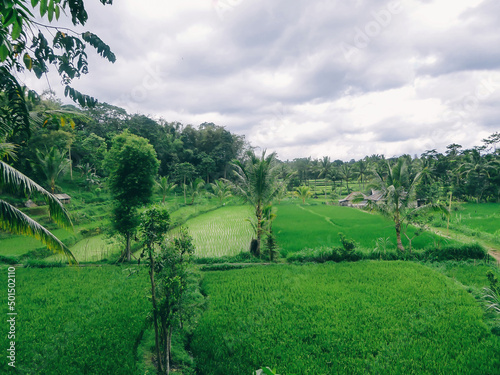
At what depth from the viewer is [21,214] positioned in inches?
143

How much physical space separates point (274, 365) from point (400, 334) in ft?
8.90

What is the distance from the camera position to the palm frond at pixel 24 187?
11.1 ft

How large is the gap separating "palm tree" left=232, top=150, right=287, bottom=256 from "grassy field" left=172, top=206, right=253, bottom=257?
1.79 m

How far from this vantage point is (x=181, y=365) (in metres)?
4.55

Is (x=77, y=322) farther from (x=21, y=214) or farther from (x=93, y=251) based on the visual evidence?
(x=93, y=251)

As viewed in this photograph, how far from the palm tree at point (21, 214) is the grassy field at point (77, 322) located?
104cm

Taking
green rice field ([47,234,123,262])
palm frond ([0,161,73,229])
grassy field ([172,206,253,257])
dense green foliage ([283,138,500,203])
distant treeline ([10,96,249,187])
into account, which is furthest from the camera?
dense green foliage ([283,138,500,203])

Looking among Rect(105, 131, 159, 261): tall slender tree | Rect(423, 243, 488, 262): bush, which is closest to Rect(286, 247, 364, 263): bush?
Rect(423, 243, 488, 262): bush

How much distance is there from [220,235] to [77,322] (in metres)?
9.38

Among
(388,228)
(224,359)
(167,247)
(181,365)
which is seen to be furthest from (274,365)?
(388,228)

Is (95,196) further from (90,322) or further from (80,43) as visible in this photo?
(80,43)

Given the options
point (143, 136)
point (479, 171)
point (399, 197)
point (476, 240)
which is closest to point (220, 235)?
point (399, 197)

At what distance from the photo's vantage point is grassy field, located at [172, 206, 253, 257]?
1211 cm

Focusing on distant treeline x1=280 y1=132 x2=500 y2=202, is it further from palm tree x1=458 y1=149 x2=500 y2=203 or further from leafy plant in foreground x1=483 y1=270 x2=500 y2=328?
leafy plant in foreground x1=483 y1=270 x2=500 y2=328
